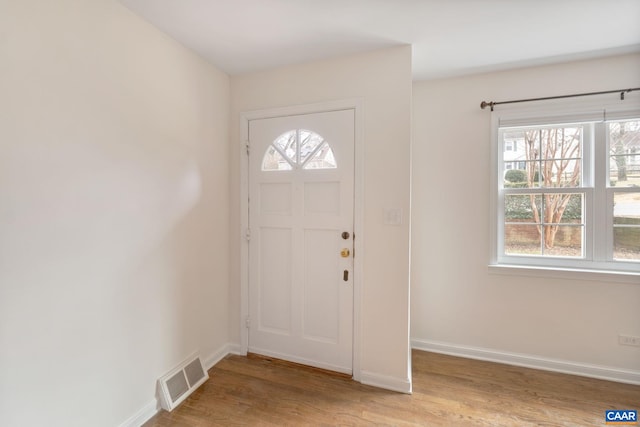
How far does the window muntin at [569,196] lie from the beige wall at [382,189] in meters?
1.07

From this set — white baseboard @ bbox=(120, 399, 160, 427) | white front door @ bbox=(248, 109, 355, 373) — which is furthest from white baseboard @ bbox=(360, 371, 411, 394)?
white baseboard @ bbox=(120, 399, 160, 427)

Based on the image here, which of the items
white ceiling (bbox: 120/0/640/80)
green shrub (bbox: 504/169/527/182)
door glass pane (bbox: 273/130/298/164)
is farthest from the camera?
green shrub (bbox: 504/169/527/182)

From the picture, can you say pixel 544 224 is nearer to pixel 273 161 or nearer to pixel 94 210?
pixel 273 161

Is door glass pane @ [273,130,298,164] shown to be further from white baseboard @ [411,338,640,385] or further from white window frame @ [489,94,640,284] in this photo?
white baseboard @ [411,338,640,385]

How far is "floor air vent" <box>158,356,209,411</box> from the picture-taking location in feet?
6.08

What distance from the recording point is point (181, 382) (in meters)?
1.98

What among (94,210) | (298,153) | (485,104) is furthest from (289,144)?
(485,104)

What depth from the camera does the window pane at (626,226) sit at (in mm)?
2195

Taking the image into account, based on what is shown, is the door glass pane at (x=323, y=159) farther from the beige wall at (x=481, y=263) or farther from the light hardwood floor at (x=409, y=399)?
the light hardwood floor at (x=409, y=399)

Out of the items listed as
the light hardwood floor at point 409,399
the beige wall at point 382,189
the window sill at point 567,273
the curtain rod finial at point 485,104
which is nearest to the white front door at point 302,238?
the beige wall at point 382,189

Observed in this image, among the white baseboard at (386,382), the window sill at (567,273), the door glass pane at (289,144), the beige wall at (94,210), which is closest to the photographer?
the beige wall at (94,210)

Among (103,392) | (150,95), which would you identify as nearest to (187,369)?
(103,392)

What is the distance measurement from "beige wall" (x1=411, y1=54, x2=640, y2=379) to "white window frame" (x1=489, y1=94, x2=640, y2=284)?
0.27 ft

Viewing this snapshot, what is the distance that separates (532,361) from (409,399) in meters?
1.21
